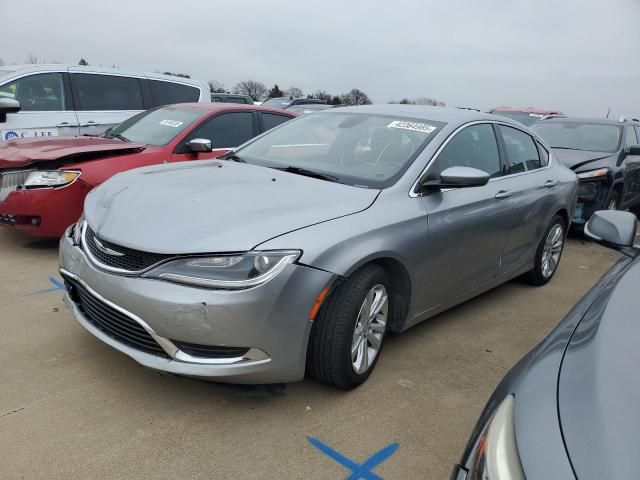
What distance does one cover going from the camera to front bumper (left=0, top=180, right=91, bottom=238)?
451cm

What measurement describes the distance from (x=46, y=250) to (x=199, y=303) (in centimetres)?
328

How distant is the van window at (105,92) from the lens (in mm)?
6926

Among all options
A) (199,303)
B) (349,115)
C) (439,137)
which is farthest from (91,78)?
(199,303)

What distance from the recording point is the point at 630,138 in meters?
7.69

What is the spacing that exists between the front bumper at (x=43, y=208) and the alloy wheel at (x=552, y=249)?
4.07 metres

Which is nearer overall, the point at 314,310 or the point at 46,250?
the point at 314,310

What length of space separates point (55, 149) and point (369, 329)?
11.4ft

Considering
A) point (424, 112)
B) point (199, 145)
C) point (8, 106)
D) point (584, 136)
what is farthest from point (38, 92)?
point (584, 136)

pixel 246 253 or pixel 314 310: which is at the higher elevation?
pixel 246 253

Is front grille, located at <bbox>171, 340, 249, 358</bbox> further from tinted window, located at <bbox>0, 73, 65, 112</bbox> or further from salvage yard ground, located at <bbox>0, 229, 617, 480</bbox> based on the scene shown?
tinted window, located at <bbox>0, 73, 65, 112</bbox>

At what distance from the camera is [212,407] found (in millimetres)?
2621

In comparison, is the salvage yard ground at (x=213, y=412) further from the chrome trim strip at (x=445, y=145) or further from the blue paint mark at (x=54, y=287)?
the chrome trim strip at (x=445, y=145)

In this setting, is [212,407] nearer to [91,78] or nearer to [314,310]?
[314,310]

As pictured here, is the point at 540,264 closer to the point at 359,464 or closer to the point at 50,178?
the point at 359,464
